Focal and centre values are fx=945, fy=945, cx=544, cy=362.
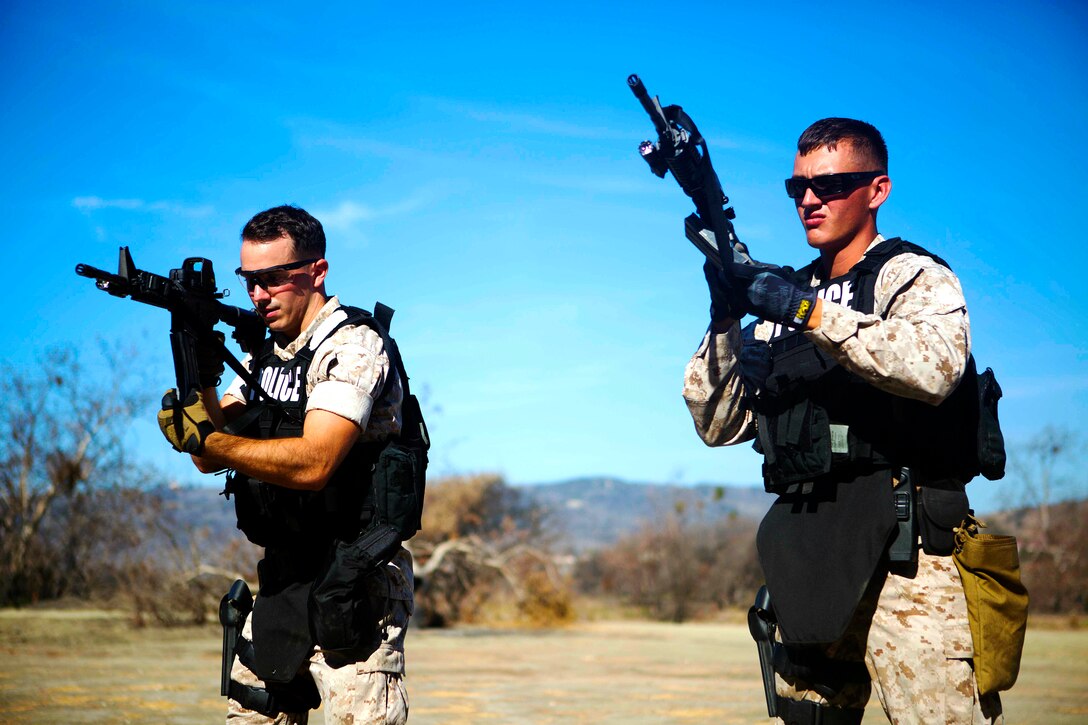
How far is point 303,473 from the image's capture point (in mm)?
3090

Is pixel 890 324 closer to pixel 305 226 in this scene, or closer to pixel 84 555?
pixel 305 226

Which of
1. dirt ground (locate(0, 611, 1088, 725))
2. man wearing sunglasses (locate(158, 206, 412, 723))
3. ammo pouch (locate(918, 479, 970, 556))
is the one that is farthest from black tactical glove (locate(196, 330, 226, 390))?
dirt ground (locate(0, 611, 1088, 725))

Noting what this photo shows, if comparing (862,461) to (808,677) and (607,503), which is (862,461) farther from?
(607,503)

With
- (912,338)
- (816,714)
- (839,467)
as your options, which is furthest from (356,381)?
(816,714)

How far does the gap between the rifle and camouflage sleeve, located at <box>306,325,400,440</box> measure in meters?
1.21

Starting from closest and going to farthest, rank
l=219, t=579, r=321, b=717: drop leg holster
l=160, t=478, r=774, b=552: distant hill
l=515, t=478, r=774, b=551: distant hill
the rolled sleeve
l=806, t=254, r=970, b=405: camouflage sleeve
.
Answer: l=806, t=254, r=970, b=405: camouflage sleeve, the rolled sleeve, l=219, t=579, r=321, b=717: drop leg holster, l=160, t=478, r=774, b=552: distant hill, l=515, t=478, r=774, b=551: distant hill

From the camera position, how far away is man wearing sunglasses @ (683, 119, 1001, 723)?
9.53 ft

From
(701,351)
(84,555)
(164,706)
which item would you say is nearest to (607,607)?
(84,555)

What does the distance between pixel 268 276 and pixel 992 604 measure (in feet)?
9.07

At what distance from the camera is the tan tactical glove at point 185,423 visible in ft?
10.2

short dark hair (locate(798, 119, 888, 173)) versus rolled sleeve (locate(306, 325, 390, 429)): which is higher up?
short dark hair (locate(798, 119, 888, 173))

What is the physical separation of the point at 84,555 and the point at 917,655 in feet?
67.7

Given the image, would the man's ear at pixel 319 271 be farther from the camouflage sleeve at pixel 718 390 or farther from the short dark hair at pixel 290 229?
the camouflage sleeve at pixel 718 390

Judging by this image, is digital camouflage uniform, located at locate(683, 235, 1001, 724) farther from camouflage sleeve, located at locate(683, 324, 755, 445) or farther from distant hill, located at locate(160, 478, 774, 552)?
distant hill, located at locate(160, 478, 774, 552)
